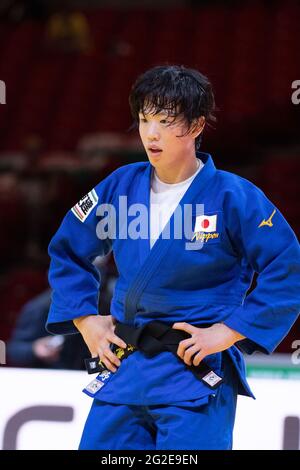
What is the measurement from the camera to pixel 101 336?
6.77 feet

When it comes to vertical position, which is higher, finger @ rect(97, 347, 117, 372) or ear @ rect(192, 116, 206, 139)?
ear @ rect(192, 116, 206, 139)

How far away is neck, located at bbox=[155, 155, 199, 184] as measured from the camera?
2084 millimetres

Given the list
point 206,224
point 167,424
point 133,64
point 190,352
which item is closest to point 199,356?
point 190,352

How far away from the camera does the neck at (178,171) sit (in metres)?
2.08

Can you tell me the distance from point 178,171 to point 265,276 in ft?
1.10

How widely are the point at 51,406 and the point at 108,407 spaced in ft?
2.61

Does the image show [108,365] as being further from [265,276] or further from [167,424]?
[265,276]

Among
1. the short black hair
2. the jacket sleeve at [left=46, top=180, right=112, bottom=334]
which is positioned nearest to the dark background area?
the jacket sleeve at [left=46, top=180, right=112, bottom=334]

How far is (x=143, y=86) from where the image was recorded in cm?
205

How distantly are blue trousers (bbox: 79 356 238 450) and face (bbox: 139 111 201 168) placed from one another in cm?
49

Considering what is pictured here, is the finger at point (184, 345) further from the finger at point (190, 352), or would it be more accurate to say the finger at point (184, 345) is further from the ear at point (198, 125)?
the ear at point (198, 125)

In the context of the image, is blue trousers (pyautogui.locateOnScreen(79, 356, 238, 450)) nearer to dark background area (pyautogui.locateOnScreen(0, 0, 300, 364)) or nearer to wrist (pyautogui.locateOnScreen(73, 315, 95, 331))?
wrist (pyautogui.locateOnScreen(73, 315, 95, 331))

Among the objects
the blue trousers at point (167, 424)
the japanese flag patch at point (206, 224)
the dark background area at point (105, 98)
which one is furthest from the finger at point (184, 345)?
the dark background area at point (105, 98)
